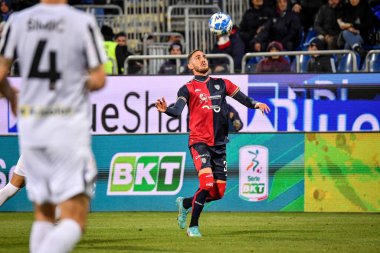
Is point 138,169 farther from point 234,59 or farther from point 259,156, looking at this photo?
point 234,59

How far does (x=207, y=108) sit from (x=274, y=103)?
→ 416cm

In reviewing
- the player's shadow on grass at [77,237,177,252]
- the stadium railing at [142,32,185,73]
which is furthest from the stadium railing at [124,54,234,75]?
the player's shadow on grass at [77,237,177,252]

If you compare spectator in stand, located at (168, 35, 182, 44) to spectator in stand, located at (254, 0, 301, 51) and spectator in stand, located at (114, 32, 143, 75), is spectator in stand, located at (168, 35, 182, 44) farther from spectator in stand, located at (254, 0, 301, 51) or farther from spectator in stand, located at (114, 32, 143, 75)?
spectator in stand, located at (254, 0, 301, 51)

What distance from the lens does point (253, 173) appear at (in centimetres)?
1720

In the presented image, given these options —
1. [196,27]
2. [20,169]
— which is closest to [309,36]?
[196,27]

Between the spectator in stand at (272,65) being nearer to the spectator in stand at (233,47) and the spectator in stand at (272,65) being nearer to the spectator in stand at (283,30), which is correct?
the spectator in stand at (233,47)

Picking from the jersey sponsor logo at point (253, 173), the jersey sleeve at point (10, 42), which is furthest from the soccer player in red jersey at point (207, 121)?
the jersey sleeve at point (10, 42)

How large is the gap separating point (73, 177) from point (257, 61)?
13195mm

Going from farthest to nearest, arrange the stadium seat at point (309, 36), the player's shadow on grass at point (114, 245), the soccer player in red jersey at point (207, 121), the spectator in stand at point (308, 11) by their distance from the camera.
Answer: the spectator in stand at point (308, 11) < the stadium seat at point (309, 36) < the soccer player in red jersey at point (207, 121) < the player's shadow on grass at point (114, 245)

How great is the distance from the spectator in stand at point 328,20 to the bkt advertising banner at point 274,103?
380 centimetres

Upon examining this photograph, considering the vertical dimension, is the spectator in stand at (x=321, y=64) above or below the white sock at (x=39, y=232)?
below

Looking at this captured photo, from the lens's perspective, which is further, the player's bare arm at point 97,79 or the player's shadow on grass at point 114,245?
the player's shadow on grass at point 114,245

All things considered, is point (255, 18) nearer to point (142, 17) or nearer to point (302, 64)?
point (302, 64)

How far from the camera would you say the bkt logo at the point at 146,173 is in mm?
17281
